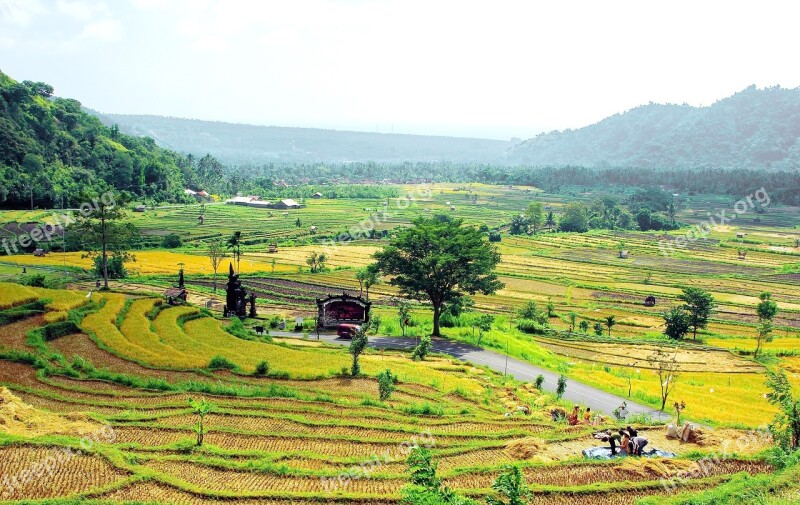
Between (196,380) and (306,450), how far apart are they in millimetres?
9267

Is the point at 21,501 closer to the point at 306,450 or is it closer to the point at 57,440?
the point at 57,440

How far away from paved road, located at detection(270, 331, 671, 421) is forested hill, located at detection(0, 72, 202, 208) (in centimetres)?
6768

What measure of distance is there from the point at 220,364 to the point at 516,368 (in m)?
15.9

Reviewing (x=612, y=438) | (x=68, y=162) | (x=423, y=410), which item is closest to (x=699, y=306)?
(x=423, y=410)

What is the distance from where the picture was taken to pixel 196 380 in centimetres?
2914

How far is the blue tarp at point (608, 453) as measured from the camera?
70.4 feet

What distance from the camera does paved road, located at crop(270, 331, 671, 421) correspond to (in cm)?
3134

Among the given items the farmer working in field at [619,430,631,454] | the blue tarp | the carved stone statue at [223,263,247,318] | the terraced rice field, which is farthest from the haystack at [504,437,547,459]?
the carved stone statue at [223,263,247,318]

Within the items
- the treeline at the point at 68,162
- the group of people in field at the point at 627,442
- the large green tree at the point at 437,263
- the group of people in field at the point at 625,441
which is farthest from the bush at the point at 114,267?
the group of people in field at the point at 627,442

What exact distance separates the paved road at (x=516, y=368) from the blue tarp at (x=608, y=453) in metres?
6.95

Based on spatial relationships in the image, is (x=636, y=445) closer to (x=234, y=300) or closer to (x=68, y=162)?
(x=234, y=300)

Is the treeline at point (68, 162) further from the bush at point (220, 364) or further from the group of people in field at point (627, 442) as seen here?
the group of people in field at point (627, 442)

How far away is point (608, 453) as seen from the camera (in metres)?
21.6

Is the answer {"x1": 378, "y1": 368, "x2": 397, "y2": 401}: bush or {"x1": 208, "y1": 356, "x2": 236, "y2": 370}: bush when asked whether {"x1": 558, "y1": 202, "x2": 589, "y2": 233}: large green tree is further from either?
{"x1": 378, "y1": 368, "x2": 397, "y2": 401}: bush
